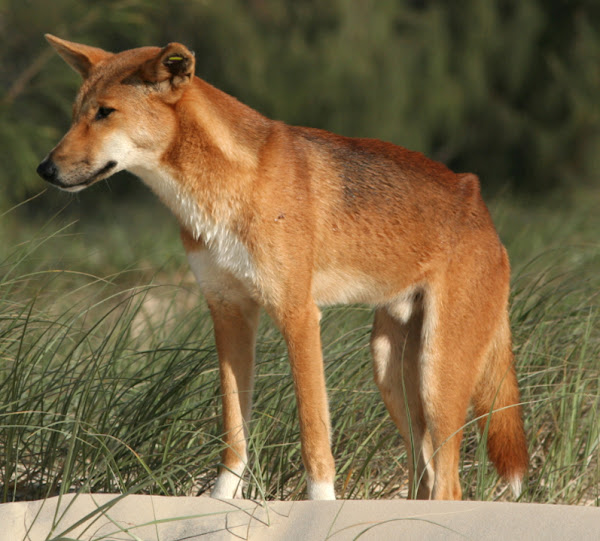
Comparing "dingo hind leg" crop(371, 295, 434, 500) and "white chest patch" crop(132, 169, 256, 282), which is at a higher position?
"white chest patch" crop(132, 169, 256, 282)

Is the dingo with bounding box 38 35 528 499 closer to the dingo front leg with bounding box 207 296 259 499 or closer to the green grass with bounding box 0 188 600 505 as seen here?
the dingo front leg with bounding box 207 296 259 499

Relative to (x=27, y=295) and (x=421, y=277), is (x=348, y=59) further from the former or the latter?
(x=421, y=277)

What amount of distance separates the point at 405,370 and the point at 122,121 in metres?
1.57

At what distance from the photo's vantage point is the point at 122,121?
10.4ft

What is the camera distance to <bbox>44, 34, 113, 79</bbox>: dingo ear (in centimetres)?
344

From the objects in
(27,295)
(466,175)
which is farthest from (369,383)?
(27,295)

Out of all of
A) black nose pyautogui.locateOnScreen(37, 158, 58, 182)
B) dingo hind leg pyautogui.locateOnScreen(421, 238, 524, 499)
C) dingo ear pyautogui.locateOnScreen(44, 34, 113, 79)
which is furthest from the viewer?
dingo hind leg pyautogui.locateOnScreen(421, 238, 524, 499)

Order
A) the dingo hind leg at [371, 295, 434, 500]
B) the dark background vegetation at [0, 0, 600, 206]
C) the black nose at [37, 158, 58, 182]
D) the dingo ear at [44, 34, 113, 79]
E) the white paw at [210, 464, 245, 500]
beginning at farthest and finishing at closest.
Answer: the dark background vegetation at [0, 0, 600, 206]
the dingo hind leg at [371, 295, 434, 500]
the dingo ear at [44, 34, 113, 79]
the white paw at [210, 464, 245, 500]
the black nose at [37, 158, 58, 182]

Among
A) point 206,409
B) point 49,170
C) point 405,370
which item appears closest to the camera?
point 49,170

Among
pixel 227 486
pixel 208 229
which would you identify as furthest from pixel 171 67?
pixel 227 486

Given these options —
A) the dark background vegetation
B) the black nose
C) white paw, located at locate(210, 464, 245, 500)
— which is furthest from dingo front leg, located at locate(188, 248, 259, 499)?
the dark background vegetation

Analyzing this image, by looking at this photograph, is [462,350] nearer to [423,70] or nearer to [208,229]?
[208,229]

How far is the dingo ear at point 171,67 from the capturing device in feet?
10.3

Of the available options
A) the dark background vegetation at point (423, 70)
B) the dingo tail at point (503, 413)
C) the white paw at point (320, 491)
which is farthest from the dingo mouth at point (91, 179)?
the dark background vegetation at point (423, 70)
